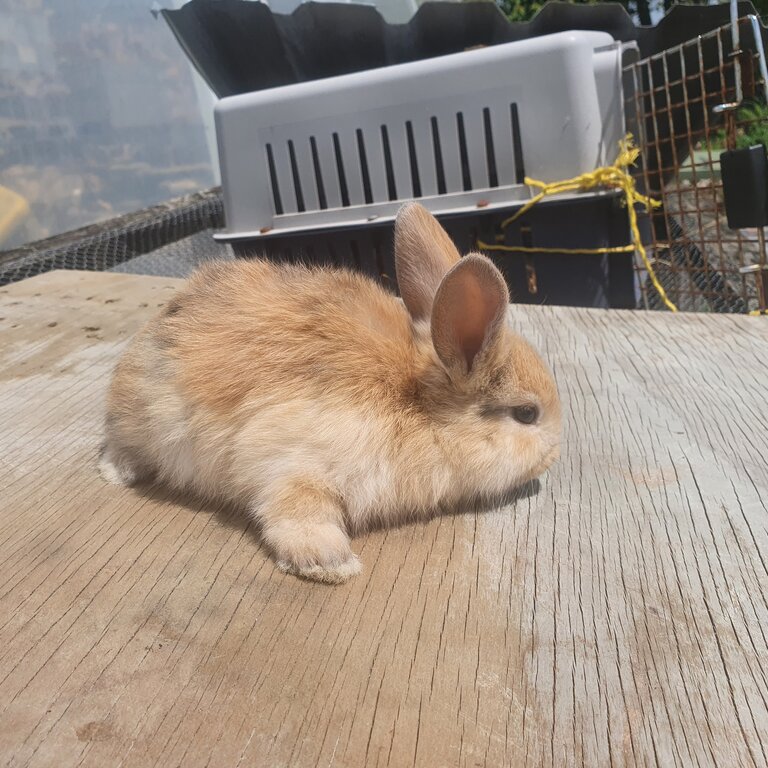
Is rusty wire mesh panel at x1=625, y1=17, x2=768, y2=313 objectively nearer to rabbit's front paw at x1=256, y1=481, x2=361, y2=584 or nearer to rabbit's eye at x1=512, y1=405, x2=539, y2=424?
rabbit's eye at x1=512, y1=405, x2=539, y2=424

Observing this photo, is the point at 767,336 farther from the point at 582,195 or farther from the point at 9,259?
the point at 9,259

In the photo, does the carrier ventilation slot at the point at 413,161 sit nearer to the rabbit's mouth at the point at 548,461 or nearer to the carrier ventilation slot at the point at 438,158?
the carrier ventilation slot at the point at 438,158

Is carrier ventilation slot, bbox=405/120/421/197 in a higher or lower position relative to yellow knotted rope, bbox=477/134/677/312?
higher

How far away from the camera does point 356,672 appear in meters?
1.00

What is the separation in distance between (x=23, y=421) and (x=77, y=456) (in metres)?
0.29

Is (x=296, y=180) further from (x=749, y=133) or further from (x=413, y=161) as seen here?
(x=749, y=133)

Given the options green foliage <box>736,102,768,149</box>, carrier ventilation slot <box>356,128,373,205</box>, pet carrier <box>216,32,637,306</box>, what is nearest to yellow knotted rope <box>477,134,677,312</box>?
pet carrier <box>216,32,637,306</box>

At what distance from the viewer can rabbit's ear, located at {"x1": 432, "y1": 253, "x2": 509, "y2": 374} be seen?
4.33 feet

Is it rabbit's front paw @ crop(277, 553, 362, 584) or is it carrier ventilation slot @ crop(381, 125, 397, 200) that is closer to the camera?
rabbit's front paw @ crop(277, 553, 362, 584)

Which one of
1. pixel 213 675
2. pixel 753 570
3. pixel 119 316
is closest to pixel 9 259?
pixel 119 316

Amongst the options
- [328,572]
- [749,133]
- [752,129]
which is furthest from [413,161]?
[328,572]

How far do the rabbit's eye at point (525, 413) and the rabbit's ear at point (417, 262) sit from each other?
278 millimetres

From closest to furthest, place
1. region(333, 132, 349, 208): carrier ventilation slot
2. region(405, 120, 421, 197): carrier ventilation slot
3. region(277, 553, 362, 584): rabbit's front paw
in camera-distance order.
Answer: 1. region(277, 553, 362, 584): rabbit's front paw
2. region(405, 120, 421, 197): carrier ventilation slot
3. region(333, 132, 349, 208): carrier ventilation slot

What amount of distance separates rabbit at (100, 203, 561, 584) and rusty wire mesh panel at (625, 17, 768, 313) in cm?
162
